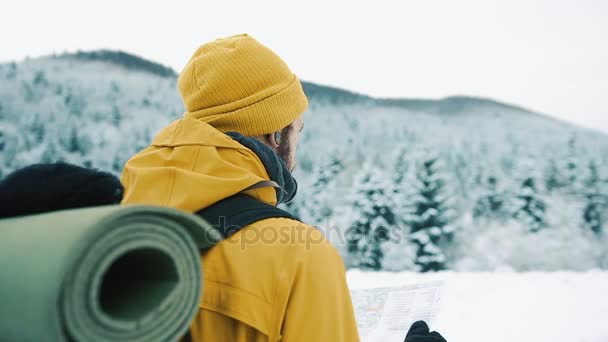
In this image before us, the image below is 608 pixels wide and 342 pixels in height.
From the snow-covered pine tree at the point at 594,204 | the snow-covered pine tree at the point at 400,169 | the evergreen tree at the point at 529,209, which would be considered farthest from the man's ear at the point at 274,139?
the snow-covered pine tree at the point at 594,204

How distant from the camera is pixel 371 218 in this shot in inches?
896

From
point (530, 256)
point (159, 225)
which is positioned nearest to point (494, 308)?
point (159, 225)

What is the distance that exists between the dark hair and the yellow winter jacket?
0.35m

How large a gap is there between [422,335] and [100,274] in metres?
1.38

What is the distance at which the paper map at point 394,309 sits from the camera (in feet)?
7.22

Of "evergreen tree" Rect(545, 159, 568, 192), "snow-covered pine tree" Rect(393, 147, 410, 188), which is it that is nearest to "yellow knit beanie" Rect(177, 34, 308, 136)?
"snow-covered pine tree" Rect(393, 147, 410, 188)

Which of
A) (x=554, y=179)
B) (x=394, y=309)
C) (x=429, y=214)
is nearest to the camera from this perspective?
(x=394, y=309)

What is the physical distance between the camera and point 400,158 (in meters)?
26.5

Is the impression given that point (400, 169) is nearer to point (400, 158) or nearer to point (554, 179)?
point (400, 158)

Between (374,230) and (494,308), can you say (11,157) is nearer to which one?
(374,230)

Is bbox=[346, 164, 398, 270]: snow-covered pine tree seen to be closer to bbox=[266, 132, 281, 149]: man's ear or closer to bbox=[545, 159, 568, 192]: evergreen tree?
bbox=[545, 159, 568, 192]: evergreen tree

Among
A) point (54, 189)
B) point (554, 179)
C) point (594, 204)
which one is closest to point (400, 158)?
point (554, 179)

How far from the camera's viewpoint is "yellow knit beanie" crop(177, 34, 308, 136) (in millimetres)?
1831

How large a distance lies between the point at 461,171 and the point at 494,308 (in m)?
32.2
